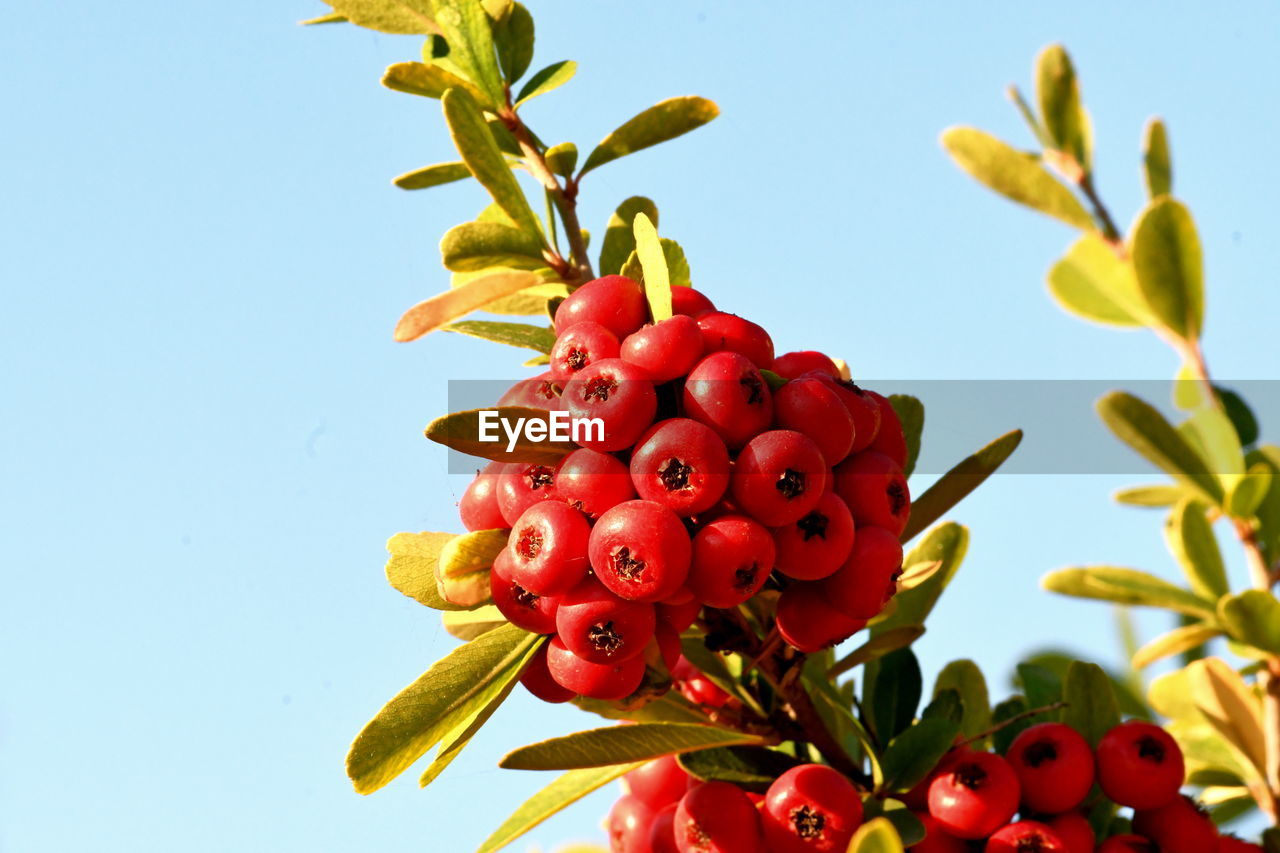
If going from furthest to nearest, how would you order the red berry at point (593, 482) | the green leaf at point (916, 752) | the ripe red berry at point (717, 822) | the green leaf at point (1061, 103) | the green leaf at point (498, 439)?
the green leaf at point (1061, 103), the green leaf at point (916, 752), the ripe red berry at point (717, 822), the red berry at point (593, 482), the green leaf at point (498, 439)

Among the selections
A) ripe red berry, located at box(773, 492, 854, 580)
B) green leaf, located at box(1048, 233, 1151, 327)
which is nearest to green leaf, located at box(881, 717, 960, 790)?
ripe red berry, located at box(773, 492, 854, 580)

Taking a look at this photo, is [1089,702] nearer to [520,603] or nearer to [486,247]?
[520,603]

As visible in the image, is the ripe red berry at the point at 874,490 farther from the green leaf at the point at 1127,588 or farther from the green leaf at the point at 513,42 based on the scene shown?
the green leaf at the point at 513,42

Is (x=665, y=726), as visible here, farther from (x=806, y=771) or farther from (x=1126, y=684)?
(x=1126, y=684)

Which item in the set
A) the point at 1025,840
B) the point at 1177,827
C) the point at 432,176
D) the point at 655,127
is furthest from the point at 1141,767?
the point at 432,176

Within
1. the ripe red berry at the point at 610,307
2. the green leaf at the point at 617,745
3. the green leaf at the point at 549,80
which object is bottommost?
the green leaf at the point at 617,745

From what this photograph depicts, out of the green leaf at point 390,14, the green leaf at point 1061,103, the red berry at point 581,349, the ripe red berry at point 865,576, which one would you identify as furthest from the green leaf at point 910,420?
the green leaf at point 390,14

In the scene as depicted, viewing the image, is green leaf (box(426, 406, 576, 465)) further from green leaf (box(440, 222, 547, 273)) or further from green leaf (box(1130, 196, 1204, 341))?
green leaf (box(1130, 196, 1204, 341))
